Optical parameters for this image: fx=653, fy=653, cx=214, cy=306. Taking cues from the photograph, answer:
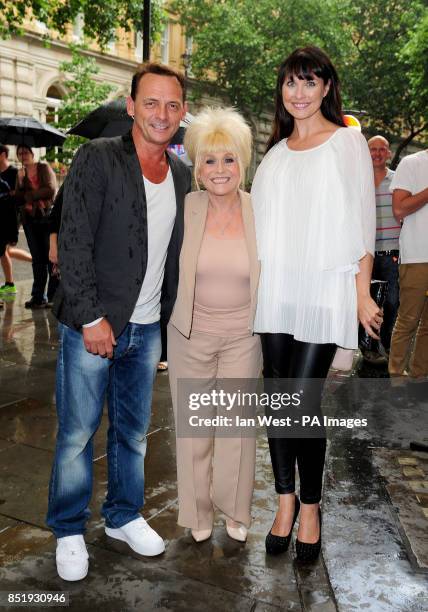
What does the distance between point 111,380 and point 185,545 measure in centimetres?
90

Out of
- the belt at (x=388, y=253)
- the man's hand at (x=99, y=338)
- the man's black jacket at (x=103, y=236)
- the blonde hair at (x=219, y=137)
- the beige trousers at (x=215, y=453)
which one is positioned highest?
the blonde hair at (x=219, y=137)

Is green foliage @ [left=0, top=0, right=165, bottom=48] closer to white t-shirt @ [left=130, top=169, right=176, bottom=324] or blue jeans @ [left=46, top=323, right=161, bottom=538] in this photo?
white t-shirt @ [left=130, top=169, right=176, bottom=324]

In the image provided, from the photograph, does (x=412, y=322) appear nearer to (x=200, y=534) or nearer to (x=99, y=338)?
(x=200, y=534)

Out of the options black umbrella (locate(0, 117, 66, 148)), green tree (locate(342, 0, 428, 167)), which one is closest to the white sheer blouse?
black umbrella (locate(0, 117, 66, 148))

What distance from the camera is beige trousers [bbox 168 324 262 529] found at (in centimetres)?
320

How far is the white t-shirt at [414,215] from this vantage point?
588 cm

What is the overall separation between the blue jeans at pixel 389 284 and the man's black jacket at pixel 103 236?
449 cm

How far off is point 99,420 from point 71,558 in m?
0.62

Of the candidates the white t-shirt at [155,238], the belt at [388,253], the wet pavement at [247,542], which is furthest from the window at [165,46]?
the white t-shirt at [155,238]

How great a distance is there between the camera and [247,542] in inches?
130

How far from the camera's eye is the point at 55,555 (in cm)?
306

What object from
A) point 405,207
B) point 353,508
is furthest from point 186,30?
point 353,508

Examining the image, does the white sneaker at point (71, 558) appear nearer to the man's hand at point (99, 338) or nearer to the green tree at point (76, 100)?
the man's hand at point (99, 338)

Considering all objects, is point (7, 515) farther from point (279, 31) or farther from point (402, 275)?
point (279, 31)
